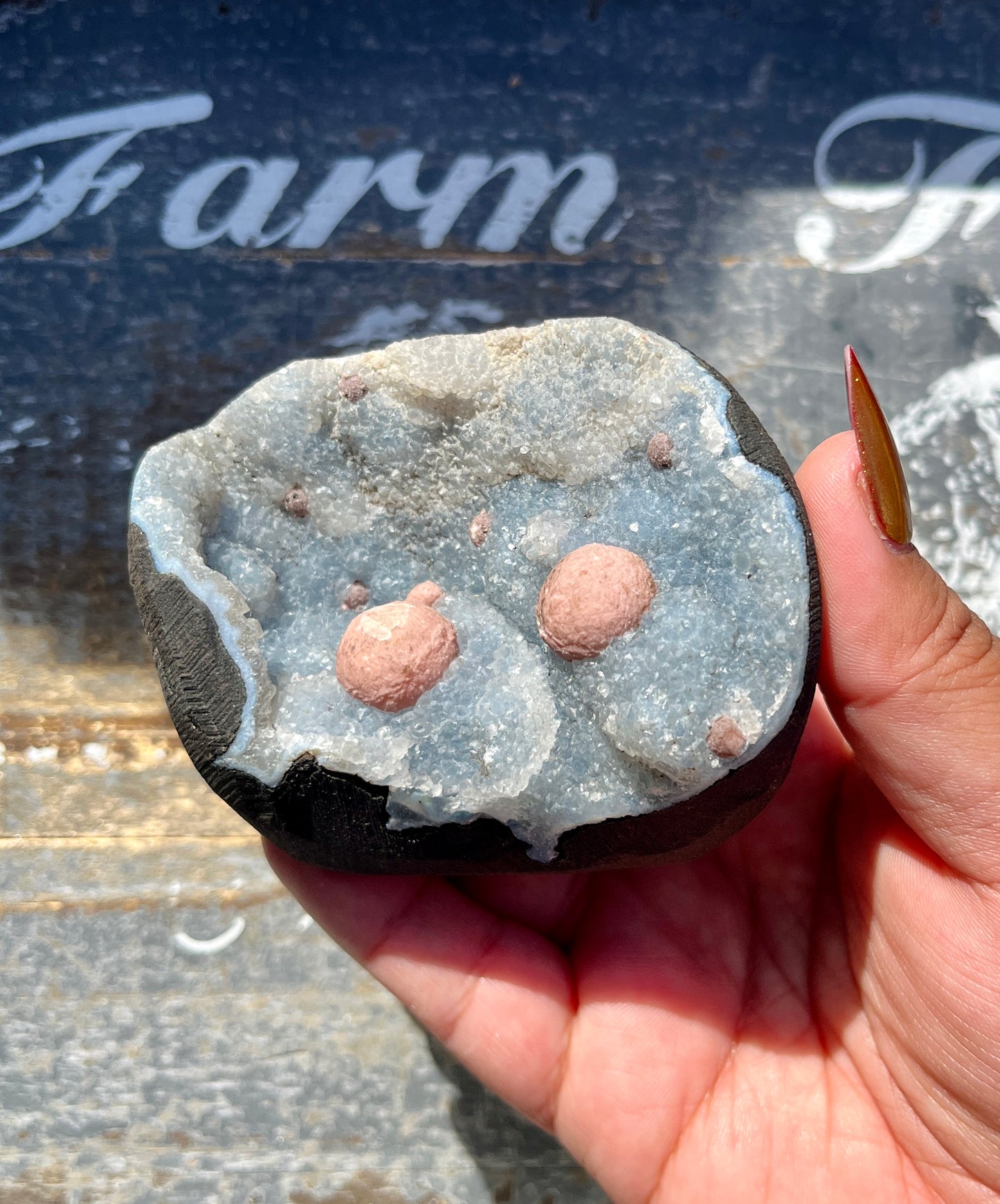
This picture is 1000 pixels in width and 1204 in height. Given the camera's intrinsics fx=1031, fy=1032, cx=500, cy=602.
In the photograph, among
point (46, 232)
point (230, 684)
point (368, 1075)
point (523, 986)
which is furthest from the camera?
point (46, 232)

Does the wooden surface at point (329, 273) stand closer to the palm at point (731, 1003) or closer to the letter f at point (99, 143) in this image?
the letter f at point (99, 143)

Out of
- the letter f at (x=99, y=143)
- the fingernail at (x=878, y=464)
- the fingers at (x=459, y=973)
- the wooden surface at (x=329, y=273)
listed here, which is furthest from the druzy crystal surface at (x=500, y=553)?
the letter f at (x=99, y=143)

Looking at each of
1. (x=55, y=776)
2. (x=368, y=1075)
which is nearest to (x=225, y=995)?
(x=368, y=1075)

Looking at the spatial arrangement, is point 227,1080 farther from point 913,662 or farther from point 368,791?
point 913,662

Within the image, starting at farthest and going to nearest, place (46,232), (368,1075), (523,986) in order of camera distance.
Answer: (46,232) → (368,1075) → (523,986)

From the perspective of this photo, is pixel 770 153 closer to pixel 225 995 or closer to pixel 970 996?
pixel 970 996

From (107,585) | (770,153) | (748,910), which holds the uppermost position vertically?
(770,153)

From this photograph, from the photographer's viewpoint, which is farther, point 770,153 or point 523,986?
point 770,153
